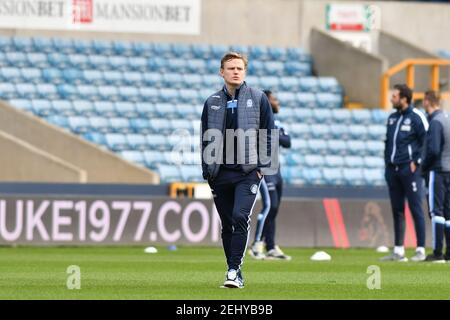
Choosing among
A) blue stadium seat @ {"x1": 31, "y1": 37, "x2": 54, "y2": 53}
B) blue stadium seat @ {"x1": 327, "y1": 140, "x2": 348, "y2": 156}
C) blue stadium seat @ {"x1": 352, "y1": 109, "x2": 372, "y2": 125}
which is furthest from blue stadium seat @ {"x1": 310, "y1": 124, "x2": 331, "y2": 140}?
blue stadium seat @ {"x1": 31, "y1": 37, "x2": 54, "y2": 53}

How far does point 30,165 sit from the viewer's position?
24.0 meters

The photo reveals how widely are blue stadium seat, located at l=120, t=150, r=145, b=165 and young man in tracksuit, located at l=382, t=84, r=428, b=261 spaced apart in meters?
10.2

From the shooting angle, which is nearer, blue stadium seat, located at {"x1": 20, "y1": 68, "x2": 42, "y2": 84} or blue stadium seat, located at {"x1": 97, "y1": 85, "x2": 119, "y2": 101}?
blue stadium seat, located at {"x1": 20, "y1": 68, "x2": 42, "y2": 84}

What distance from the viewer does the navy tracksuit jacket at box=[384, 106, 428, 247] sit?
54.7 ft

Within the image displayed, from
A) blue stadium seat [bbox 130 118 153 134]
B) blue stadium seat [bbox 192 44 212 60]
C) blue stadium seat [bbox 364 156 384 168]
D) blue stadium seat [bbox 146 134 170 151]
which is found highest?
blue stadium seat [bbox 192 44 212 60]

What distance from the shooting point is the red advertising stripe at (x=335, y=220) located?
22250mm

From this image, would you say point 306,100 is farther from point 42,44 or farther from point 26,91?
point 26,91

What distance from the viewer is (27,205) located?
20.7 metres

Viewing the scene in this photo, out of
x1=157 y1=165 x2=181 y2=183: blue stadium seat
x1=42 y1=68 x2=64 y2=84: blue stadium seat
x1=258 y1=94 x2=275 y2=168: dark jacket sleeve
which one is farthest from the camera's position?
x1=42 y1=68 x2=64 y2=84: blue stadium seat

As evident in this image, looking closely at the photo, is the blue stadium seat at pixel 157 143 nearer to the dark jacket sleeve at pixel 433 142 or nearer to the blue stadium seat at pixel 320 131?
the blue stadium seat at pixel 320 131

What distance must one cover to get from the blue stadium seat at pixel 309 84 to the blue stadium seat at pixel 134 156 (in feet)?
18.6

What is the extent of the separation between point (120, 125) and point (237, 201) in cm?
1588

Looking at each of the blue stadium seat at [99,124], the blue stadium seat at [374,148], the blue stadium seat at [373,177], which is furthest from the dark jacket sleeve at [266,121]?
the blue stadium seat at [374,148]

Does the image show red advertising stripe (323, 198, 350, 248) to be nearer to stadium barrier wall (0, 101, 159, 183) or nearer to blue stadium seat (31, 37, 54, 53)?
stadium barrier wall (0, 101, 159, 183)
